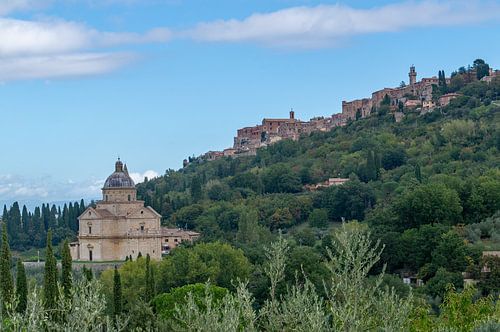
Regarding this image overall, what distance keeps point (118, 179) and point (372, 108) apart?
48429 millimetres

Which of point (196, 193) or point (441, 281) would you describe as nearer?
point (441, 281)

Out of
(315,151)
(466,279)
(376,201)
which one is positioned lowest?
(466,279)

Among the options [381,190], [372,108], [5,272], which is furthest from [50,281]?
[372,108]

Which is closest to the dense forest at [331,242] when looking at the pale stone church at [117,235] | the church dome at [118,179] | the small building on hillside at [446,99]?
the small building on hillside at [446,99]

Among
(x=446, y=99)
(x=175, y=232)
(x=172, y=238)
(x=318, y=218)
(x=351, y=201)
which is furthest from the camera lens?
(x=446, y=99)

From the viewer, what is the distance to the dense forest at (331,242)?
39.4ft

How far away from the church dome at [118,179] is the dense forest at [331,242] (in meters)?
6.08

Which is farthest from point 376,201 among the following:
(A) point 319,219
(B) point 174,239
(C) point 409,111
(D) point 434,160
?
(C) point 409,111

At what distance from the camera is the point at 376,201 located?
62375 mm

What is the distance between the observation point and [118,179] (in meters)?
58.5

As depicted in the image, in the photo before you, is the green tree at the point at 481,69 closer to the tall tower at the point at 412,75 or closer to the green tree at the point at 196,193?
the tall tower at the point at 412,75

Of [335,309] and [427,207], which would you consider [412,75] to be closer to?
[427,207]

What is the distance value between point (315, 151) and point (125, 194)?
3248 centimetres

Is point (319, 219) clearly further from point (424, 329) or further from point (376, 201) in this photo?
point (424, 329)
